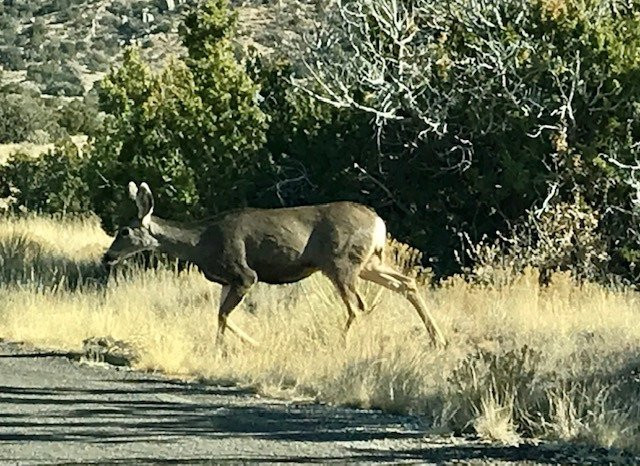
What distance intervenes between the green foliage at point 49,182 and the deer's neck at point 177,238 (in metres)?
16.7

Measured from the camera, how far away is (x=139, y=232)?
687 inches

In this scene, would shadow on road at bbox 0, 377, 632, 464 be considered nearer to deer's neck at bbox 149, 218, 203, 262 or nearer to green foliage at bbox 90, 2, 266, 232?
deer's neck at bbox 149, 218, 203, 262

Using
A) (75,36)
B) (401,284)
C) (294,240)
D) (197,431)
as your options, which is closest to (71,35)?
(75,36)

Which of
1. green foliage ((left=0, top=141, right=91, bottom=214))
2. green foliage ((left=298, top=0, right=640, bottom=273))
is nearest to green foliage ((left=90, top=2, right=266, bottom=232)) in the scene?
green foliage ((left=298, top=0, right=640, bottom=273))

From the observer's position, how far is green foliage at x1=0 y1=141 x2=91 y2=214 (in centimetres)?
3531

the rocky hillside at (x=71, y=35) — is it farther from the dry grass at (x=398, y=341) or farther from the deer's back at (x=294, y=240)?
the deer's back at (x=294, y=240)

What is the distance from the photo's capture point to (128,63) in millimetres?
26391

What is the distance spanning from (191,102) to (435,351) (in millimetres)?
10720

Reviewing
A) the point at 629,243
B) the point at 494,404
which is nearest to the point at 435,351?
the point at 494,404

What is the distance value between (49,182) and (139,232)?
64.5 feet

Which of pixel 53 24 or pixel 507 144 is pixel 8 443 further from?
pixel 53 24

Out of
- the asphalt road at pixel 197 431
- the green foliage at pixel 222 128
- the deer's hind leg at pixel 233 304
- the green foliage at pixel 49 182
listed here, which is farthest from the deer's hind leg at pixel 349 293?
the green foliage at pixel 49 182

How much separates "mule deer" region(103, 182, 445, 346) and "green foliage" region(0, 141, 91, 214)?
17329mm

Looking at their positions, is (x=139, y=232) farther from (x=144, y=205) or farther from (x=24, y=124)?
(x=24, y=124)
